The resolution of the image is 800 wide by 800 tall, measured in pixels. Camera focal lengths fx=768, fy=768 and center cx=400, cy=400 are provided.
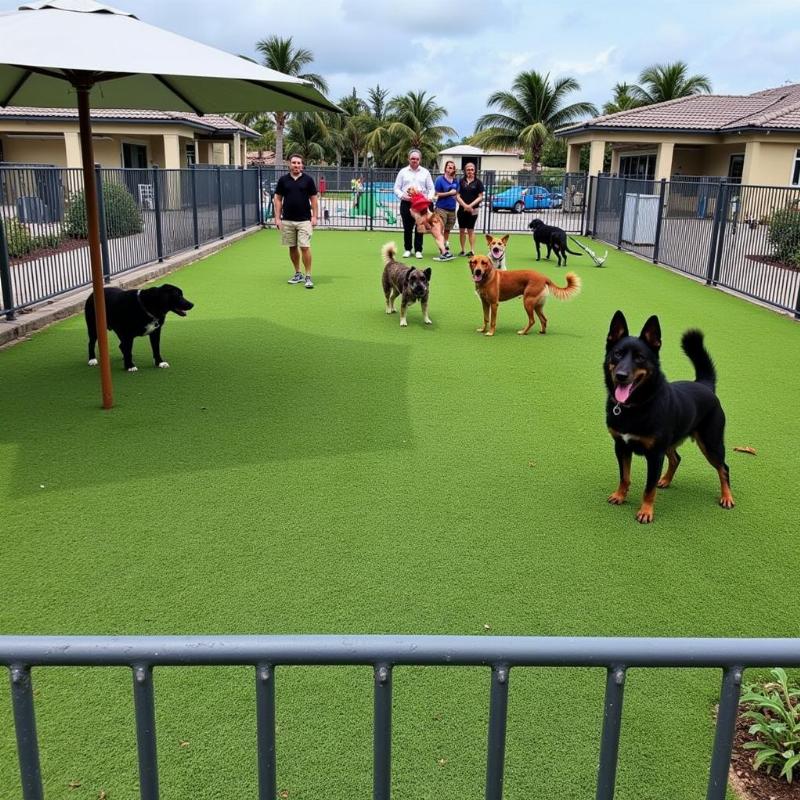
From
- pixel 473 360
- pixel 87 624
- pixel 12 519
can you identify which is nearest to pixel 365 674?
pixel 87 624

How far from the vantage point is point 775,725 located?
253 centimetres

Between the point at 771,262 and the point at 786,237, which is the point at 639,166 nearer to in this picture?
the point at 771,262

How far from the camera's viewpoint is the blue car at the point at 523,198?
82.3 feet

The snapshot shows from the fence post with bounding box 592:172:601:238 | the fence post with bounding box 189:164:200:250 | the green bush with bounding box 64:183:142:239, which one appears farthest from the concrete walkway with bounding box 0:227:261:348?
the fence post with bounding box 592:172:601:238

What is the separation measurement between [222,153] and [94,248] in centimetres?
3935

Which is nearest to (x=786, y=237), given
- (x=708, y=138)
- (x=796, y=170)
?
(x=796, y=170)

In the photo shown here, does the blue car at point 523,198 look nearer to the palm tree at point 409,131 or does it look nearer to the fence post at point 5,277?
the fence post at point 5,277

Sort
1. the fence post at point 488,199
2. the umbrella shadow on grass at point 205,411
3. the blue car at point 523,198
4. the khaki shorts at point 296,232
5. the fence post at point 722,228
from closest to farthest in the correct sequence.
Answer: the umbrella shadow on grass at point 205,411 < the khaki shorts at point 296,232 < the fence post at point 722,228 < the fence post at point 488,199 < the blue car at point 523,198

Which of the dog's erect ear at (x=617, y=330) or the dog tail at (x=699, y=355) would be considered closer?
the dog's erect ear at (x=617, y=330)

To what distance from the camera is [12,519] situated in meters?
4.11

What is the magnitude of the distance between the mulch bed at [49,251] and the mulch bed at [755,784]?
971 cm

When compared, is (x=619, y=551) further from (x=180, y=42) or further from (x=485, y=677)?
(x=180, y=42)

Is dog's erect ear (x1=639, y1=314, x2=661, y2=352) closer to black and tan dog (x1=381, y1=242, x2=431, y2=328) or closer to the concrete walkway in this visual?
black and tan dog (x1=381, y1=242, x2=431, y2=328)

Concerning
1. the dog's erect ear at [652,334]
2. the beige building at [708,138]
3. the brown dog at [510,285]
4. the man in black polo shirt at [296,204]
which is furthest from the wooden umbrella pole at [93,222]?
the beige building at [708,138]
